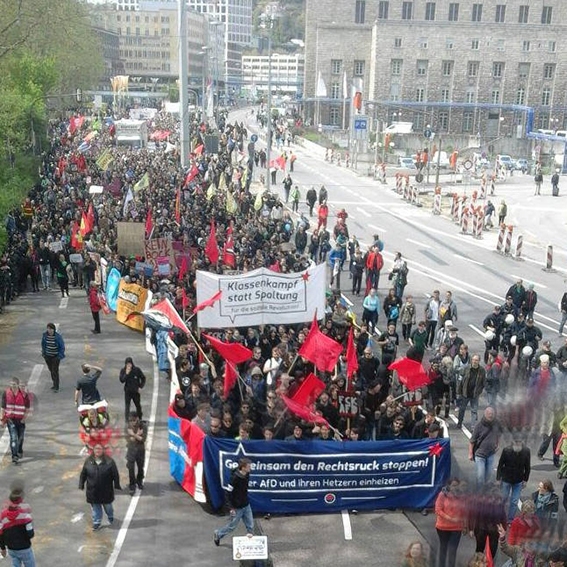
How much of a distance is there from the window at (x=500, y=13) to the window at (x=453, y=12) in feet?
14.8

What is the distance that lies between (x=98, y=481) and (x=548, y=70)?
90.3 metres

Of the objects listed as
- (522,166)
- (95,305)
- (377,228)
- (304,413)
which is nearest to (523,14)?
(522,166)

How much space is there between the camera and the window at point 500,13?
318ft

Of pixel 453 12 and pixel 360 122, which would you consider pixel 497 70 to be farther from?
pixel 360 122

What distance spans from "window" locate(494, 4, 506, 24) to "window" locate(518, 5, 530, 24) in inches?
73.5

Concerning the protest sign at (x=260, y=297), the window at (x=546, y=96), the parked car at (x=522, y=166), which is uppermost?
the window at (x=546, y=96)

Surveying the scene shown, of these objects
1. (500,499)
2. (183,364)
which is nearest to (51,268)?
(183,364)

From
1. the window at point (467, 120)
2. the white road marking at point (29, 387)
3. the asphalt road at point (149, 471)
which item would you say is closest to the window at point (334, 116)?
the window at point (467, 120)

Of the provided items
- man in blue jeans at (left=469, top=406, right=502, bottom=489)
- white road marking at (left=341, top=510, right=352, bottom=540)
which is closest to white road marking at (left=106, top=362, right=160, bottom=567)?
white road marking at (left=341, top=510, right=352, bottom=540)

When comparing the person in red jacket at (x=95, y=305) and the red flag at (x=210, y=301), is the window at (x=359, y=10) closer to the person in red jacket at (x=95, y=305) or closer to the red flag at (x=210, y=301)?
the person in red jacket at (x=95, y=305)

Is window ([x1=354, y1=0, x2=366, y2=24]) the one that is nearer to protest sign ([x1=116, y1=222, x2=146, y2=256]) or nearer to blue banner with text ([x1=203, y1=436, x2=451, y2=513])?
protest sign ([x1=116, y1=222, x2=146, y2=256])

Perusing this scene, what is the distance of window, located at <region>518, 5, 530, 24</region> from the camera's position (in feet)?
319

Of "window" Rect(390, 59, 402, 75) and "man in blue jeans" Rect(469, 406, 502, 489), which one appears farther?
"window" Rect(390, 59, 402, 75)

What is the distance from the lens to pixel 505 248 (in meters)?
32.4
